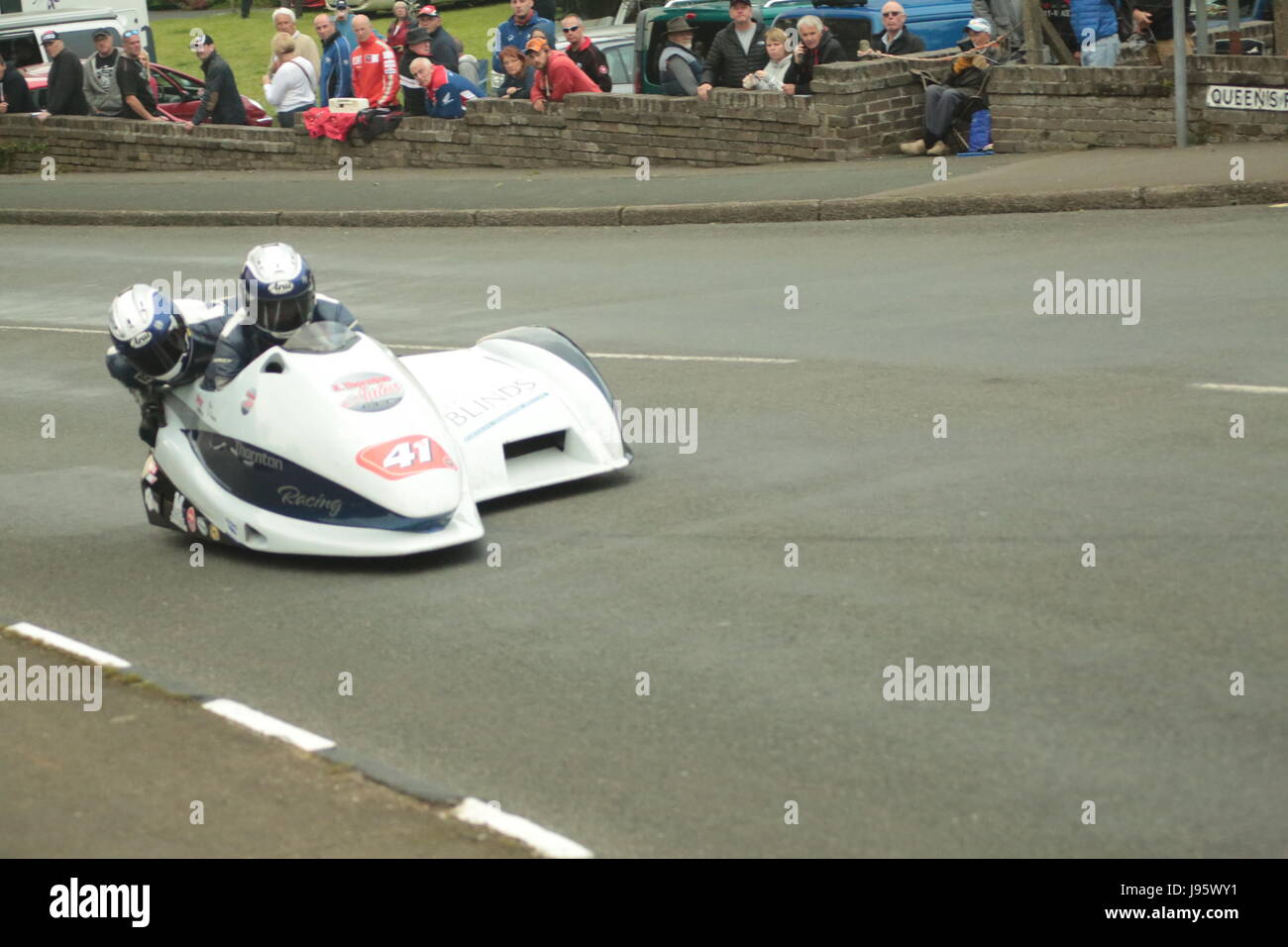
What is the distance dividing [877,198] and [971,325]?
5.79 m

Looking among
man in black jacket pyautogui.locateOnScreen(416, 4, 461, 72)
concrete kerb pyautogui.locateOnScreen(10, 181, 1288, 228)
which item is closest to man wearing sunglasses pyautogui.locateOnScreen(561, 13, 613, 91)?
man in black jacket pyautogui.locateOnScreen(416, 4, 461, 72)

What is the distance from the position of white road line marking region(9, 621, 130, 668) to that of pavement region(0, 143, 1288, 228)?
11.4 meters

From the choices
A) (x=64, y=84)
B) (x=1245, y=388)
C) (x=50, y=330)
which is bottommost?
(x=50, y=330)

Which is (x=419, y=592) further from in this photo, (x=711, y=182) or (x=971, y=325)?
(x=711, y=182)

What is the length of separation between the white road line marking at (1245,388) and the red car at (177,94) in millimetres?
21445

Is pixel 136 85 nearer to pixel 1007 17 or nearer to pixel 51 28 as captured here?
pixel 51 28

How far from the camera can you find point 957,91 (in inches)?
789

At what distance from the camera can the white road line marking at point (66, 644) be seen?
7289mm

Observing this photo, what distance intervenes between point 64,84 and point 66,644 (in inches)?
920

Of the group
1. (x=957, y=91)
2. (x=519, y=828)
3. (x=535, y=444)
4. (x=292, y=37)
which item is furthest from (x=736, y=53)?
(x=519, y=828)

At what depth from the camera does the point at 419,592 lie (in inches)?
311

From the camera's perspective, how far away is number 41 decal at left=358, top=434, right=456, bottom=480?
8117 mm

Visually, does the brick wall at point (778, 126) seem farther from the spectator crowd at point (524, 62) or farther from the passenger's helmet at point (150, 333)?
the passenger's helmet at point (150, 333)
